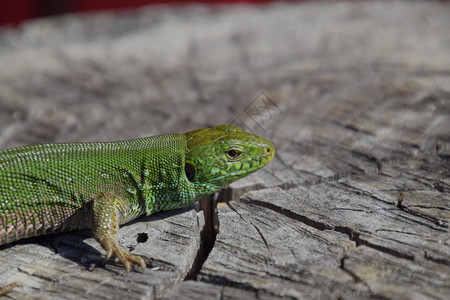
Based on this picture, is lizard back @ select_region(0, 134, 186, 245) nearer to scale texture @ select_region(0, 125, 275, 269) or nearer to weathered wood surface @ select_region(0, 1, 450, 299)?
scale texture @ select_region(0, 125, 275, 269)

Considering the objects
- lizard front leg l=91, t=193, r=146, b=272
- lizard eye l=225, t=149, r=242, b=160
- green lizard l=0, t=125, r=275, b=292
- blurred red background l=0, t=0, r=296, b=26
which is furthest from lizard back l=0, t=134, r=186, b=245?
blurred red background l=0, t=0, r=296, b=26

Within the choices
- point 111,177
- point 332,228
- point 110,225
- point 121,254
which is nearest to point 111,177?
point 111,177

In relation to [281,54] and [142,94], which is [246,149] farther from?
[281,54]

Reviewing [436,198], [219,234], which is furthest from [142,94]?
[436,198]

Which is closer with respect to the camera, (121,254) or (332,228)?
(121,254)

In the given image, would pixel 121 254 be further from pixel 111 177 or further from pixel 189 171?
pixel 189 171
